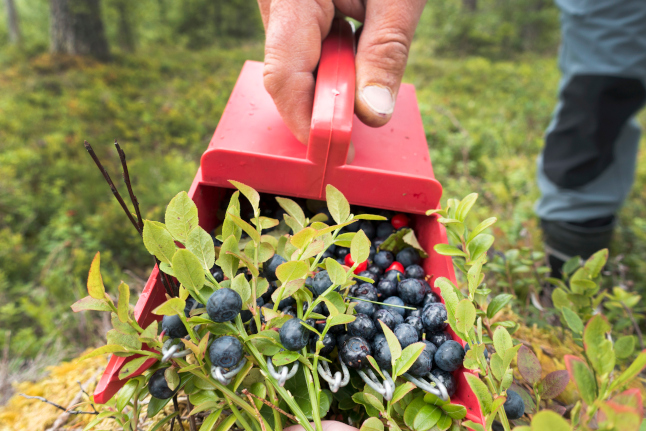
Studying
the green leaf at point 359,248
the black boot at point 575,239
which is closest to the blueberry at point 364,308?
the green leaf at point 359,248

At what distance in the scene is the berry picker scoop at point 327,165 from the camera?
0.98 m

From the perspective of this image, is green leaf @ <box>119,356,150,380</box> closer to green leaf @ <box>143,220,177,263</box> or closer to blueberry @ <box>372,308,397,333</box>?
green leaf @ <box>143,220,177,263</box>

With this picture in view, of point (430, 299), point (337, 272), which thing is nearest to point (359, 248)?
point (337, 272)

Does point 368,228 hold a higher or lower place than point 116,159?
higher

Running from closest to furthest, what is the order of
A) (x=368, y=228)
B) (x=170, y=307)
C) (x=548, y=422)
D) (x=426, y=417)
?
1. (x=548, y=422)
2. (x=170, y=307)
3. (x=426, y=417)
4. (x=368, y=228)

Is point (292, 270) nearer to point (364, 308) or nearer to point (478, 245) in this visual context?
point (364, 308)

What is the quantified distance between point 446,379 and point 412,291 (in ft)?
0.64

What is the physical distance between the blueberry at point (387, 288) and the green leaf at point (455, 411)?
27 cm

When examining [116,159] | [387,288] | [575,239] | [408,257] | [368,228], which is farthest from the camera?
[116,159]

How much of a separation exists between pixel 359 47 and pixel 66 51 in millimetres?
5419

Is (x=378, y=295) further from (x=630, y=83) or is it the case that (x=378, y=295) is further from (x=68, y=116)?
(x=68, y=116)

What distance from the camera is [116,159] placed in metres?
3.21

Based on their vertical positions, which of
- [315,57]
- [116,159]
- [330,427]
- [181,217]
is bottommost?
[116,159]

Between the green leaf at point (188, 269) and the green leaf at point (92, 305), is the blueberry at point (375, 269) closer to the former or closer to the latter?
the green leaf at point (188, 269)
